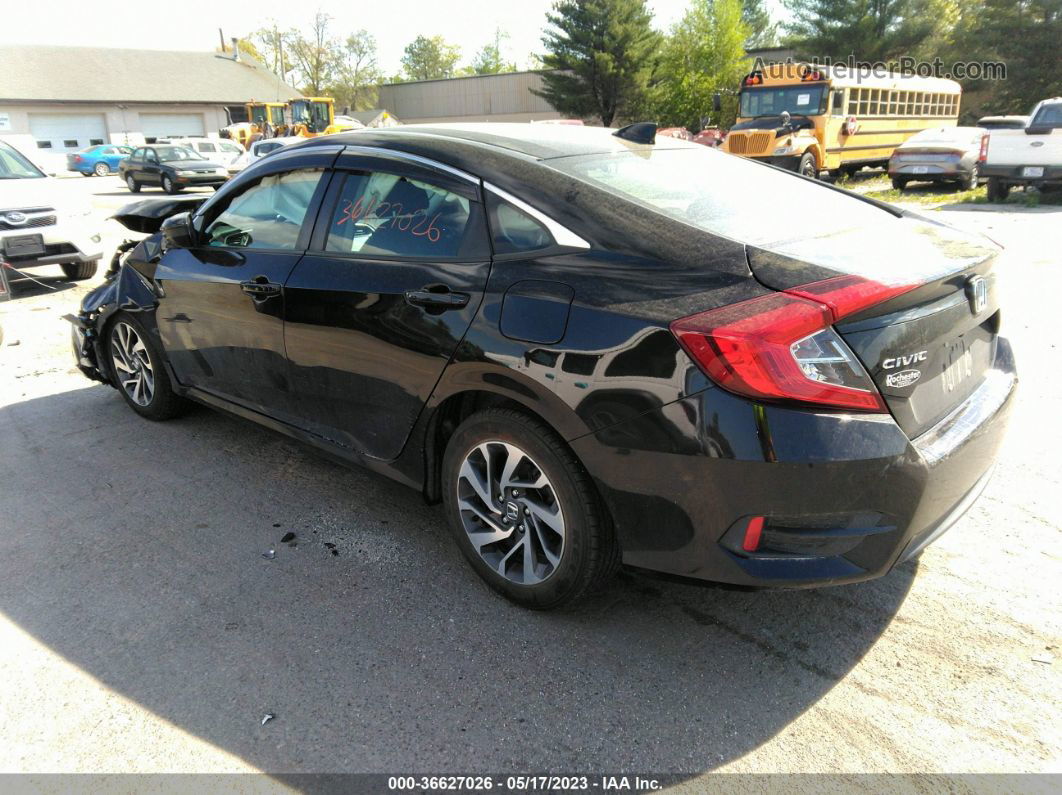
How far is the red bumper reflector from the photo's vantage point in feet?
7.44

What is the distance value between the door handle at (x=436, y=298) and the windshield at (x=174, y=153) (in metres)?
27.9

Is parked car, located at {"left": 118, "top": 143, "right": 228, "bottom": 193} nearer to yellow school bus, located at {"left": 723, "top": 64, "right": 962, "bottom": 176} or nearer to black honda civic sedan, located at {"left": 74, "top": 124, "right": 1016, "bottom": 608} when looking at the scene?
yellow school bus, located at {"left": 723, "top": 64, "right": 962, "bottom": 176}

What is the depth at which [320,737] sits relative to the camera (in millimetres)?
2379

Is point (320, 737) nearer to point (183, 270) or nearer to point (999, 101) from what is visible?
point (183, 270)

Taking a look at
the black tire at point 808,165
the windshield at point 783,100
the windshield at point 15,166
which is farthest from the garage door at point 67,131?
the black tire at point 808,165

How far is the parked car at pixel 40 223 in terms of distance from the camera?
339 inches

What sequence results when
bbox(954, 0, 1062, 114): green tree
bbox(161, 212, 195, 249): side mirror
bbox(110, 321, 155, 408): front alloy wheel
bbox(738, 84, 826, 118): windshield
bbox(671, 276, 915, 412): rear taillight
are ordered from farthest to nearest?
bbox(954, 0, 1062, 114): green tree → bbox(738, 84, 826, 118): windshield → bbox(110, 321, 155, 408): front alloy wheel → bbox(161, 212, 195, 249): side mirror → bbox(671, 276, 915, 412): rear taillight

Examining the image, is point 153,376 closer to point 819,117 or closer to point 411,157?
point 411,157

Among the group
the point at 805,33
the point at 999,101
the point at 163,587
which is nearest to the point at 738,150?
the point at 163,587

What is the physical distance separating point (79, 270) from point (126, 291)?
244 inches

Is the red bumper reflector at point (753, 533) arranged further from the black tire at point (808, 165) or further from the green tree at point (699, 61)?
the green tree at point (699, 61)

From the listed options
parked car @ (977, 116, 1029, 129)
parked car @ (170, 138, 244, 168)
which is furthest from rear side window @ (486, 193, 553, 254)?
parked car @ (170, 138, 244, 168)

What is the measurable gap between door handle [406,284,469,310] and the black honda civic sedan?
0.03 feet

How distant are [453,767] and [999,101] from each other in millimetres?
46114
